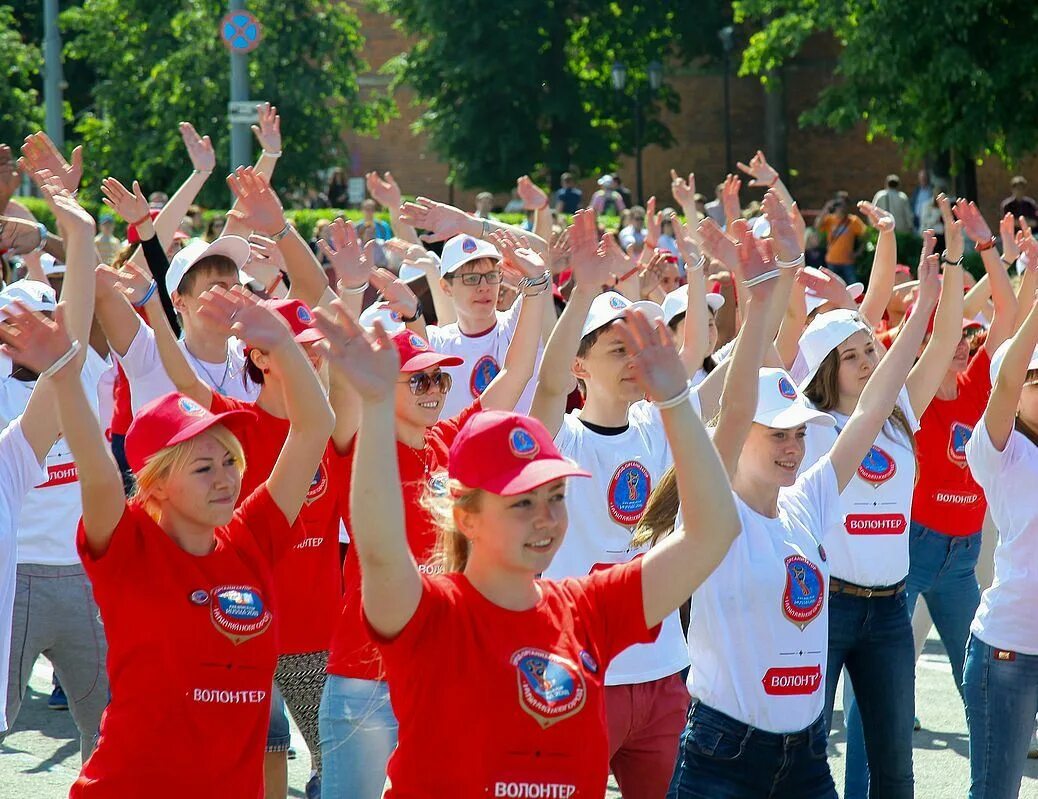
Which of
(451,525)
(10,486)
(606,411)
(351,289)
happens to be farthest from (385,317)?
(451,525)

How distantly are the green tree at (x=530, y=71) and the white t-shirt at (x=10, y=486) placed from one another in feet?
106

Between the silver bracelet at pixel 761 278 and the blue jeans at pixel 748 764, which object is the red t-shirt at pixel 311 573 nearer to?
the blue jeans at pixel 748 764

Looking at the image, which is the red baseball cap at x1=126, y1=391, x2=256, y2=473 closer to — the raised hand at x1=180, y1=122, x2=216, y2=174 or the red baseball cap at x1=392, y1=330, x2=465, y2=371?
the red baseball cap at x1=392, y1=330, x2=465, y2=371

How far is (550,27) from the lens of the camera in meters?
37.3

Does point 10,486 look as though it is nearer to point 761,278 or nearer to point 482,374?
point 761,278

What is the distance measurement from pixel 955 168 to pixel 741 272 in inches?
955

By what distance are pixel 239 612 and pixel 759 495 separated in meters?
1.55

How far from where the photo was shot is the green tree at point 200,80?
33.4m

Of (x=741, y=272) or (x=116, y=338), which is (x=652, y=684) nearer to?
(x=741, y=272)

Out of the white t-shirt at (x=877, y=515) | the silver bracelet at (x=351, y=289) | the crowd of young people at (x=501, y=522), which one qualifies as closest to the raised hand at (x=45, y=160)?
the crowd of young people at (x=501, y=522)

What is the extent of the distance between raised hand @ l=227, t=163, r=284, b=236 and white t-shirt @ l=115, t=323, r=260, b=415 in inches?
16.9

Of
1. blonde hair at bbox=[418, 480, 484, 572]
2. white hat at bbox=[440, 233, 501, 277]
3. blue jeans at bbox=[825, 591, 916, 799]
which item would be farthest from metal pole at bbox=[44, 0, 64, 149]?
blonde hair at bbox=[418, 480, 484, 572]

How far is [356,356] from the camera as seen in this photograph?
321cm

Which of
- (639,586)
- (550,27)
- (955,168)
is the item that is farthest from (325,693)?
(550,27)
